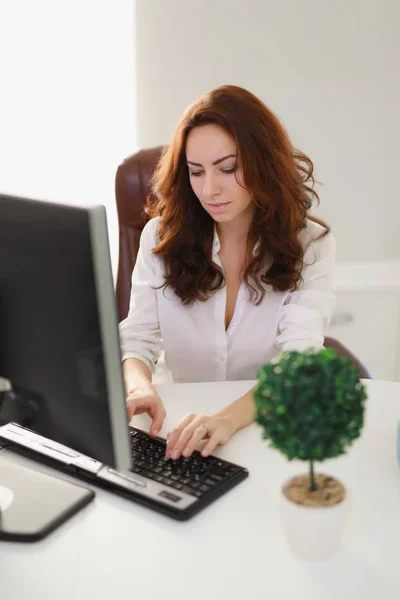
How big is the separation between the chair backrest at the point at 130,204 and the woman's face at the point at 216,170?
37 centimetres

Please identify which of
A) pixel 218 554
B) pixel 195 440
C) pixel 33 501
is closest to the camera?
pixel 218 554

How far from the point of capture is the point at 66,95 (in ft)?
8.64

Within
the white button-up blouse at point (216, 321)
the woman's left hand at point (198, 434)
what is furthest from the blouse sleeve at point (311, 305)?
the woman's left hand at point (198, 434)

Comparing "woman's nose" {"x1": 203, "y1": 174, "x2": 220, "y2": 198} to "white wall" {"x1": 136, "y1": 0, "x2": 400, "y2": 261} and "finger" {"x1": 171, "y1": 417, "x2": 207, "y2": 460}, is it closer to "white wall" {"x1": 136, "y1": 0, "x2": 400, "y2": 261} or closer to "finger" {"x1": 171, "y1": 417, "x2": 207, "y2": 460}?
"finger" {"x1": 171, "y1": 417, "x2": 207, "y2": 460}

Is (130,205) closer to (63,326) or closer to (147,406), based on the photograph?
(147,406)

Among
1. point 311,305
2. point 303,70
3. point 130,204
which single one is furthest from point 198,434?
point 303,70

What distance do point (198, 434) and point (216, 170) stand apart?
2.24 ft

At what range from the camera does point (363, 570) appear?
→ 0.97 metres

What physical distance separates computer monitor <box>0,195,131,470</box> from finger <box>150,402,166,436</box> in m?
0.32

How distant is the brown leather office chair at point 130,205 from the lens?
6.83 ft

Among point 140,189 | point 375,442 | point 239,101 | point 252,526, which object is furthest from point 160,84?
point 252,526

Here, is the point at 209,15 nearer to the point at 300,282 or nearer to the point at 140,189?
the point at 140,189

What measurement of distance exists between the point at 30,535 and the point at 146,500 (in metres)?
0.17

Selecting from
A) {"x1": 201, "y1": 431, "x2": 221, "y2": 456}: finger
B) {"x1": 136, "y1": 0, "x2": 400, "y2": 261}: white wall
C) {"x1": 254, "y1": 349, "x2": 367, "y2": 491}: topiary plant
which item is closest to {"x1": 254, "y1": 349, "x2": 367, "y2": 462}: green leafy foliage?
{"x1": 254, "y1": 349, "x2": 367, "y2": 491}: topiary plant
